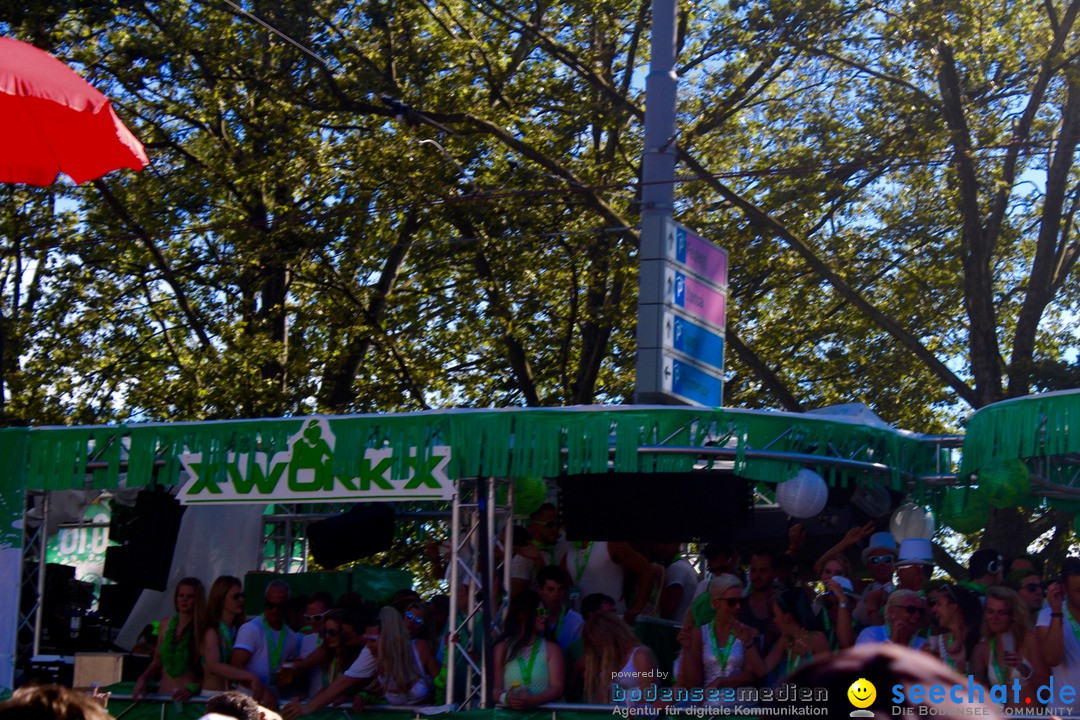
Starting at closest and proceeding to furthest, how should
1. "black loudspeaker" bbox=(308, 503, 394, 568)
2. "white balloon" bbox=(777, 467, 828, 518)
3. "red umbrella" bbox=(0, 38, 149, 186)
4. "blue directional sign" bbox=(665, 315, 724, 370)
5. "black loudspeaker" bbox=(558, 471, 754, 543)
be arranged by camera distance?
1. "red umbrella" bbox=(0, 38, 149, 186)
2. "white balloon" bbox=(777, 467, 828, 518)
3. "black loudspeaker" bbox=(558, 471, 754, 543)
4. "blue directional sign" bbox=(665, 315, 724, 370)
5. "black loudspeaker" bbox=(308, 503, 394, 568)

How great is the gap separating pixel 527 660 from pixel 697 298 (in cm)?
385

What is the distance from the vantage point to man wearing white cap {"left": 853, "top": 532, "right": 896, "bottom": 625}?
945 centimetres

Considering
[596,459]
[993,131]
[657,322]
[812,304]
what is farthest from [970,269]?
[596,459]

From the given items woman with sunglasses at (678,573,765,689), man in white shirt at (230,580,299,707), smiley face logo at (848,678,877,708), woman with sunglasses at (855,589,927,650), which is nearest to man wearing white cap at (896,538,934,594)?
woman with sunglasses at (855,589,927,650)

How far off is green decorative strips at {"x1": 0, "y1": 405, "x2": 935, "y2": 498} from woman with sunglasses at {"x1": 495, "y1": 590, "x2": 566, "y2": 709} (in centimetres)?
93

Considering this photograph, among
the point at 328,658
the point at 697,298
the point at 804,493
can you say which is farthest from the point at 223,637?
the point at 697,298

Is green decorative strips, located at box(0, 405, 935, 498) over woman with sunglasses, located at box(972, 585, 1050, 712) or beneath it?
over

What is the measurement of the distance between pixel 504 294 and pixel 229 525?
7.18 metres

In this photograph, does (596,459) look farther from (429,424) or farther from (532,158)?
(532,158)

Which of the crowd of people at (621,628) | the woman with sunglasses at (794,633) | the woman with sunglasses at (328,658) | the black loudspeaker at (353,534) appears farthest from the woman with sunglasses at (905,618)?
the black loudspeaker at (353,534)

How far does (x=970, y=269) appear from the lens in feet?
54.1

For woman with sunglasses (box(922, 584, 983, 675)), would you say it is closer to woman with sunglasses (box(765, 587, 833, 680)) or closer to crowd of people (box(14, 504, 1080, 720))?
crowd of people (box(14, 504, 1080, 720))

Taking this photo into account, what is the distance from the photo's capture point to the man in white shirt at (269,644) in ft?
32.8

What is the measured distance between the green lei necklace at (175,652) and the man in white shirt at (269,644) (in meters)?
0.34
